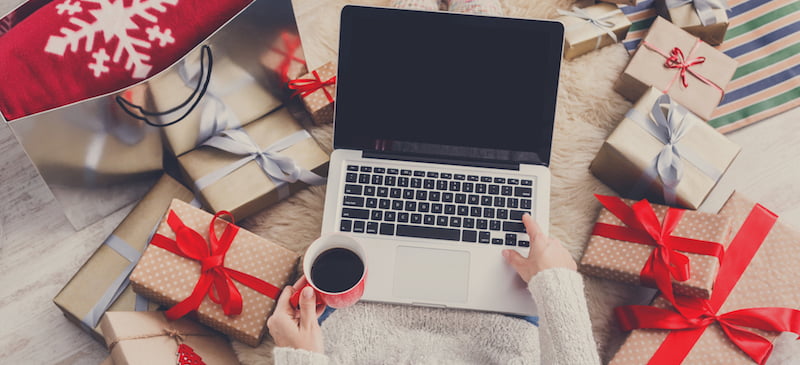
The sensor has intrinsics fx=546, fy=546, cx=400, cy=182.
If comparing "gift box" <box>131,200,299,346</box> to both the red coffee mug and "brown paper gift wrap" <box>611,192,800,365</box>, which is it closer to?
the red coffee mug

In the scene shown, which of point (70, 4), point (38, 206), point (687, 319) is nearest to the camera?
point (70, 4)

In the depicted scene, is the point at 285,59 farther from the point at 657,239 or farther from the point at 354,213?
the point at 657,239

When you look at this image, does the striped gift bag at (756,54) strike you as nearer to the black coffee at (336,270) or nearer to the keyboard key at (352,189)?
the keyboard key at (352,189)

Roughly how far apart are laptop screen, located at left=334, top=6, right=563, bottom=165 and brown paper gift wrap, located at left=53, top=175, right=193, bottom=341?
1.12 feet

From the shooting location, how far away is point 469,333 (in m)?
0.83

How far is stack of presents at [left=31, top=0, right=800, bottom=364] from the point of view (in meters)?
0.83

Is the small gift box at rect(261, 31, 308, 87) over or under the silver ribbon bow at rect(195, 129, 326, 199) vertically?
over

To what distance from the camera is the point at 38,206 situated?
980mm

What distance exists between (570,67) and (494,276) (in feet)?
1.57

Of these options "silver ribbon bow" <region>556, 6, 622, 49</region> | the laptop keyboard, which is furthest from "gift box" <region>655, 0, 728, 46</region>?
the laptop keyboard

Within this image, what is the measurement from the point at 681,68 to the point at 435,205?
0.53 metres

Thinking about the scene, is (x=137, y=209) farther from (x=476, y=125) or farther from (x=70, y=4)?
(x=476, y=125)

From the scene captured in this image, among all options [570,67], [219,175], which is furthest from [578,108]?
[219,175]

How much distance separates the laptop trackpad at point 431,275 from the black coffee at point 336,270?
14cm
